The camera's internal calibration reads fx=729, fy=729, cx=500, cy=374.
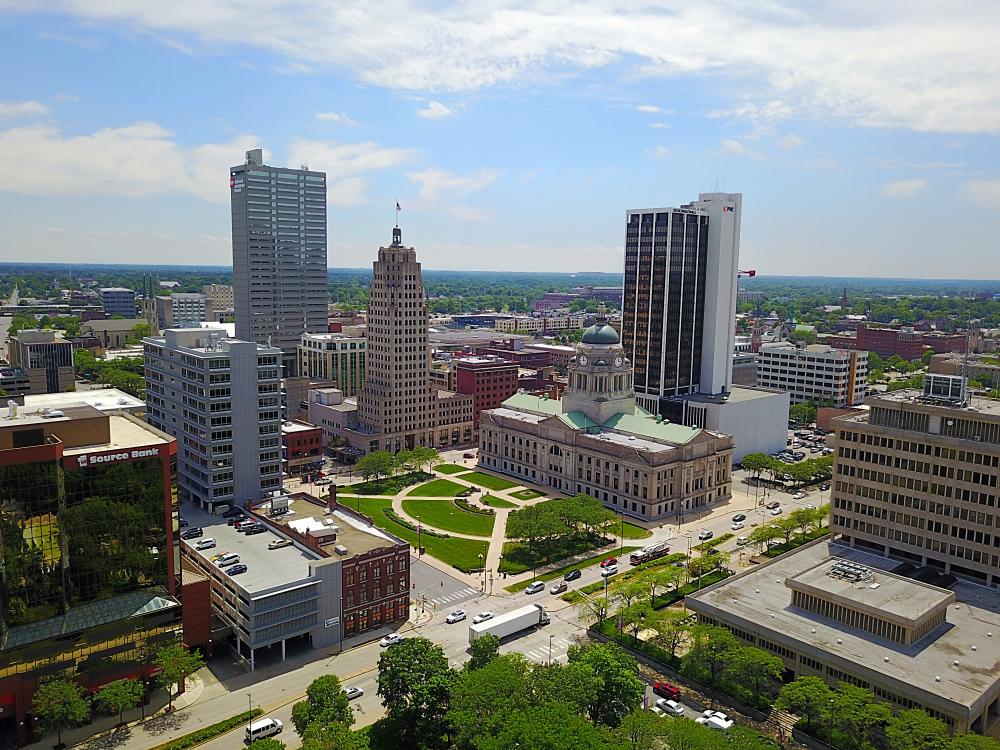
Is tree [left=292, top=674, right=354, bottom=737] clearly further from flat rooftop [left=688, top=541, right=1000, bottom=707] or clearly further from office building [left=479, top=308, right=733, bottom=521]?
→ office building [left=479, top=308, right=733, bottom=521]

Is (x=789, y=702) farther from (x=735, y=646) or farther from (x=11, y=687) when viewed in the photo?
(x=11, y=687)

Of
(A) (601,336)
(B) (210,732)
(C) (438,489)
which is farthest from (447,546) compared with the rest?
(A) (601,336)

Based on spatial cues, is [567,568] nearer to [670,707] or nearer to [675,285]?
[670,707]

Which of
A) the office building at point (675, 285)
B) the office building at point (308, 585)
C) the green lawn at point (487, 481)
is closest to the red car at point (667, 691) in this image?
the office building at point (308, 585)

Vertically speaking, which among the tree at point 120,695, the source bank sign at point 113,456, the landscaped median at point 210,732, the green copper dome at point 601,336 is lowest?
the landscaped median at point 210,732

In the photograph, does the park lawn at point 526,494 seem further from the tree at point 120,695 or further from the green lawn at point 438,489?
the tree at point 120,695
